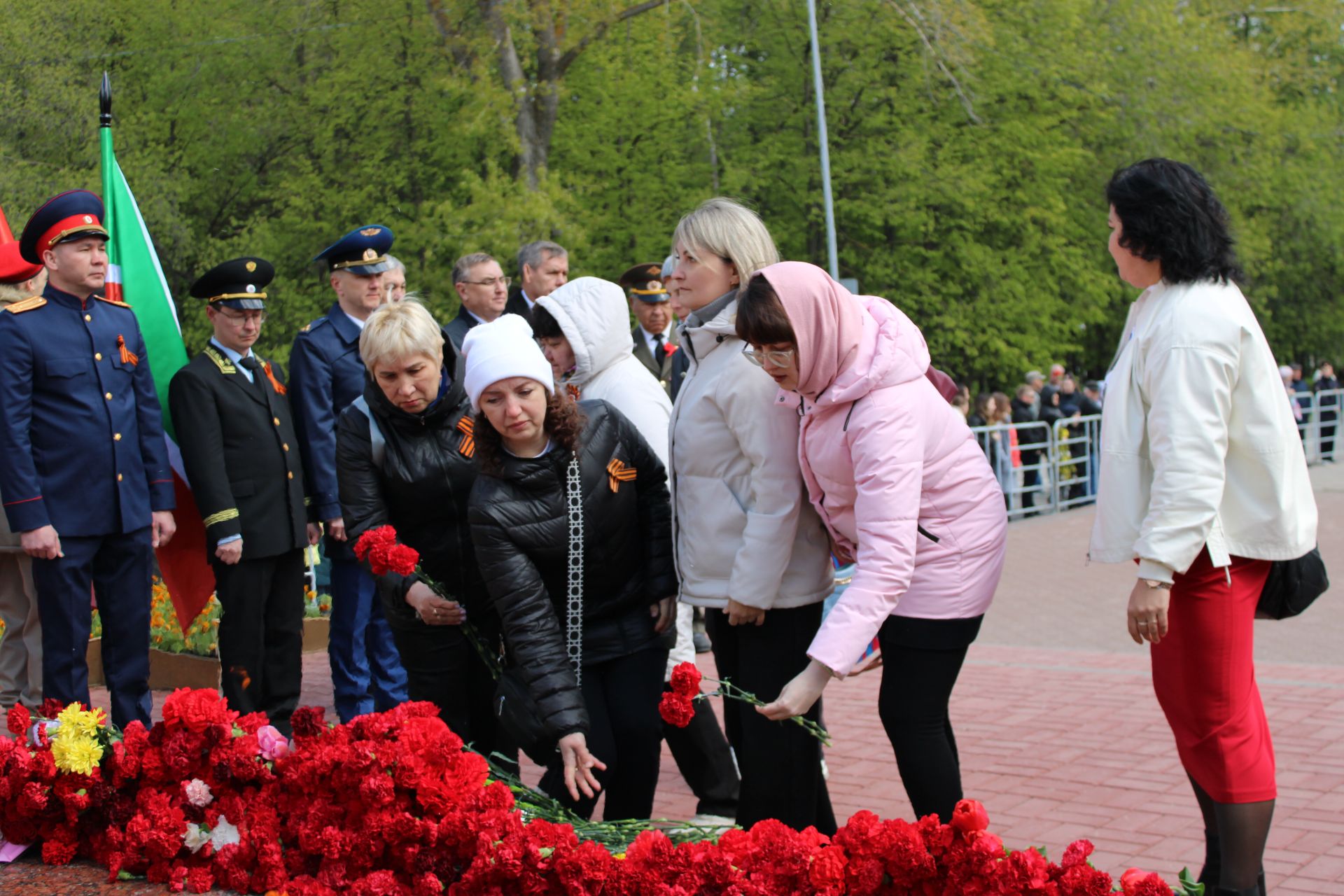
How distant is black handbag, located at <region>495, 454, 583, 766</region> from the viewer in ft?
11.2

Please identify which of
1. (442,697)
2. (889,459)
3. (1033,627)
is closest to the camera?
(889,459)

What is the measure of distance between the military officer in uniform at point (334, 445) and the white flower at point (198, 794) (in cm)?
255

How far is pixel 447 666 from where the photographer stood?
4.22m

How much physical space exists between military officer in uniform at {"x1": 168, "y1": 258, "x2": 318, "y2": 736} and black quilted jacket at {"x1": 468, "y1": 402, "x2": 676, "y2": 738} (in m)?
2.19

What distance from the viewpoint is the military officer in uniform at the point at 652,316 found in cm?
738

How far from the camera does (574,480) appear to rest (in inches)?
142

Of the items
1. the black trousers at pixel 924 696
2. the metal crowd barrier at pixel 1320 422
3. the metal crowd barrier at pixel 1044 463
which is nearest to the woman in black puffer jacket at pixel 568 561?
the black trousers at pixel 924 696

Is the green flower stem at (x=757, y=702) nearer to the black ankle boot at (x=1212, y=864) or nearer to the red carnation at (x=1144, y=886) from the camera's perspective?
the red carnation at (x=1144, y=886)

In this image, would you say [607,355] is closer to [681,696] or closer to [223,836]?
[681,696]

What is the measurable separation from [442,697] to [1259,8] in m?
33.9

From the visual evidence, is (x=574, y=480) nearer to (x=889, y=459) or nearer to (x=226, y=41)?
(x=889, y=459)

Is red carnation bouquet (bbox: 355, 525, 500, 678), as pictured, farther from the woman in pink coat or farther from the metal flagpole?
the metal flagpole

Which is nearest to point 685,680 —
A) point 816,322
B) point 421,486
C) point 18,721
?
point 816,322

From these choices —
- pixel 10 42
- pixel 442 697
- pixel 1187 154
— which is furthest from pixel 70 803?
pixel 1187 154
